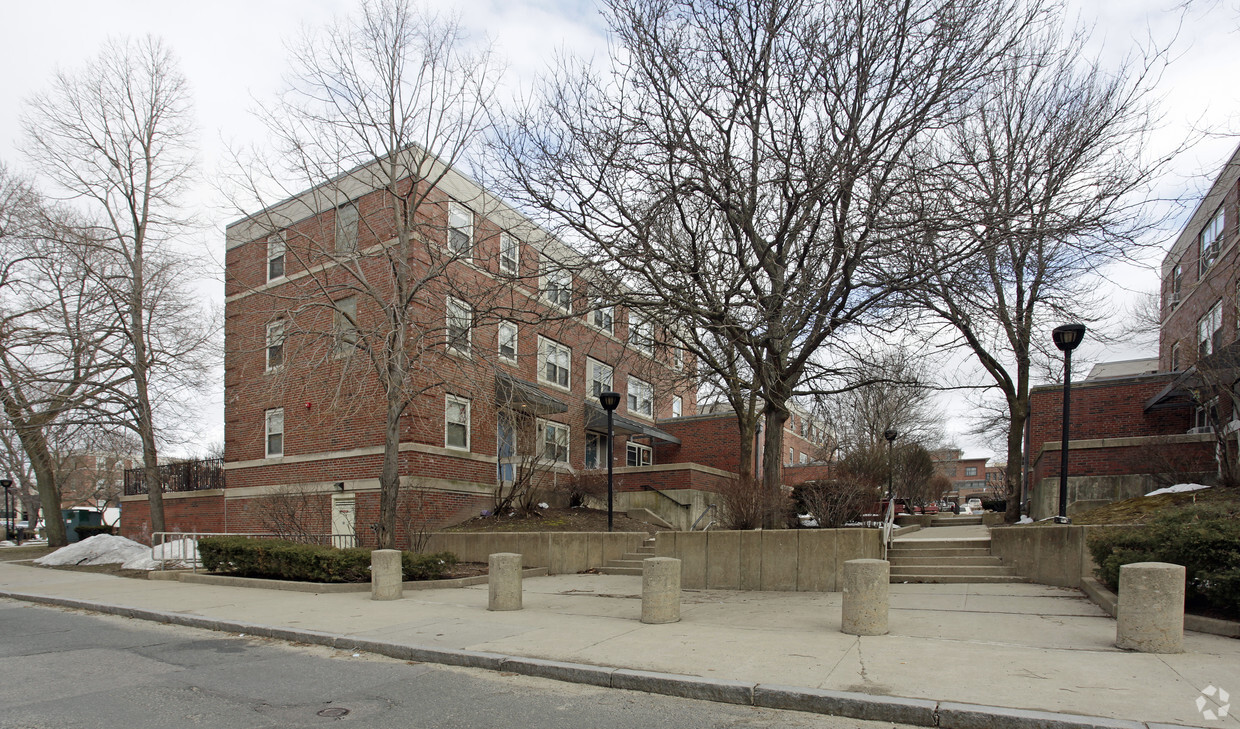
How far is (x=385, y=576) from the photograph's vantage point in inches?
444

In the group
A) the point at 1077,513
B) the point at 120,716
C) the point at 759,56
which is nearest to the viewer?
the point at 120,716

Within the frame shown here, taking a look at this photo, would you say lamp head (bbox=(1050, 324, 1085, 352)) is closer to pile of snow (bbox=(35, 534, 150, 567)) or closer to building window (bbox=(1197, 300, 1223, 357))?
building window (bbox=(1197, 300, 1223, 357))

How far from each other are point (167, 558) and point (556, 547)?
30.6 ft

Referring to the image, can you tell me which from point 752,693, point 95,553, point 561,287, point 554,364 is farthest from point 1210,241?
point 95,553

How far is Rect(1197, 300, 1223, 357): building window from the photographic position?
21.1 m

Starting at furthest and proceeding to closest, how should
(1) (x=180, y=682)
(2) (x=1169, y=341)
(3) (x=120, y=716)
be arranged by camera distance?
(2) (x=1169, y=341), (1) (x=180, y=682), (3) (x=120, y=716)

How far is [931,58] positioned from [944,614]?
7163 mm

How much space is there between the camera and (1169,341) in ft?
93.7

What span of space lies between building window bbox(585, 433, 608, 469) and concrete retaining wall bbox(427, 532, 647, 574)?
11011 mm

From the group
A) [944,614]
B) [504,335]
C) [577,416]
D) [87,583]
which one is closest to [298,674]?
[944,614]

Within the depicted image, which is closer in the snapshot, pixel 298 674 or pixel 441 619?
pixel 298 674

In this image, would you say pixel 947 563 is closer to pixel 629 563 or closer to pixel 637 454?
pixel 629 563

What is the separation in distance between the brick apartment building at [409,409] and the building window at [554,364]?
2.7 inches

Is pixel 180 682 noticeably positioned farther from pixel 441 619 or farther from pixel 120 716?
pixel 441 619
